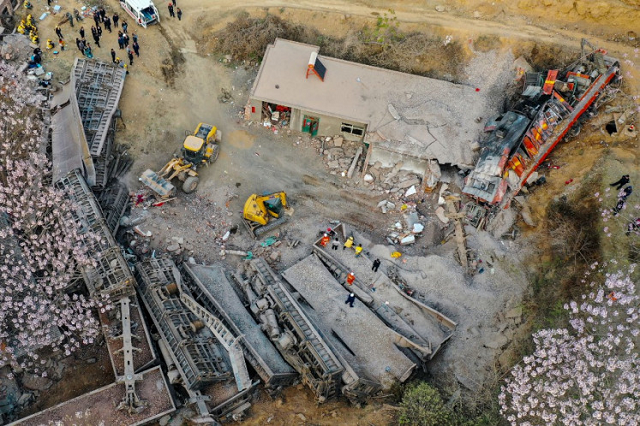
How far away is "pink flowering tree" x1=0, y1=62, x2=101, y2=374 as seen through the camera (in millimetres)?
24578

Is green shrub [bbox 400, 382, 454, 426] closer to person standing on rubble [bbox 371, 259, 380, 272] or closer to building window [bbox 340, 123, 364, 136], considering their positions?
person standing on rubble [bbox 371, 259, 380, 272]

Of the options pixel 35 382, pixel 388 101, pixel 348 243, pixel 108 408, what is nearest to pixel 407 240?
pixel 348 243

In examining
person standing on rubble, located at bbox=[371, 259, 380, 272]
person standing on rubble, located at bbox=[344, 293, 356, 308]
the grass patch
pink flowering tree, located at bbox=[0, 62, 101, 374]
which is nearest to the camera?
pink flowering tree, located at bbox=[0, 62, 101, 374]

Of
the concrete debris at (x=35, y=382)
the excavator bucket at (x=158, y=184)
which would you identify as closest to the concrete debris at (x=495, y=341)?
the excavator bucket at (x=158, y=184)

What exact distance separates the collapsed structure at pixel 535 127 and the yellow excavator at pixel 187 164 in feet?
51.1

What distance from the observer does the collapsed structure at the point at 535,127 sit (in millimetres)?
29531

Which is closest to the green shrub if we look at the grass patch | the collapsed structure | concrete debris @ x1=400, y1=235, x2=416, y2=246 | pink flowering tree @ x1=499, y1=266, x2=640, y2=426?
pink flowering tree @ x1=499, y1=266, x2=640, y2=426

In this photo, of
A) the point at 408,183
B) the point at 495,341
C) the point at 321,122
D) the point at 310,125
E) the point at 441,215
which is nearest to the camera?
the point at 495,341

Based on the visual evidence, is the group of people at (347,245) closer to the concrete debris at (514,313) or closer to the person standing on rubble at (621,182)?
the concrete debris at (514,313)

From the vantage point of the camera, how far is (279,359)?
82.4ft

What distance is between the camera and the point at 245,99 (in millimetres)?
35094

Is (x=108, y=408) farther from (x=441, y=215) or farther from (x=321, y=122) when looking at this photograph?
(x=441, y=215)

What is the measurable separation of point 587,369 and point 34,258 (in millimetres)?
26589

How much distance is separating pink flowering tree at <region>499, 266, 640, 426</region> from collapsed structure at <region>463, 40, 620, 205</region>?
785cm
